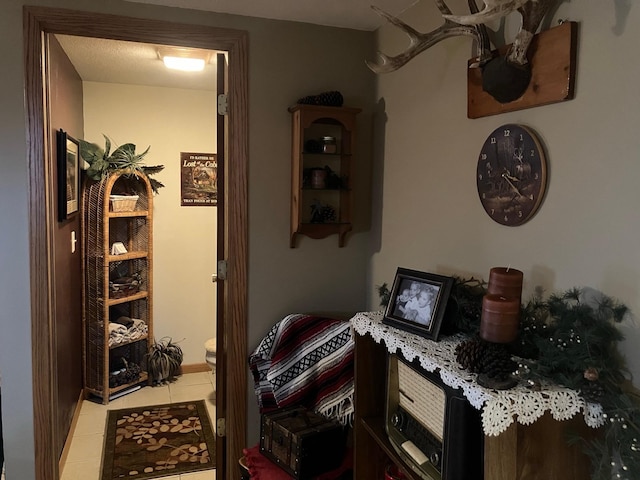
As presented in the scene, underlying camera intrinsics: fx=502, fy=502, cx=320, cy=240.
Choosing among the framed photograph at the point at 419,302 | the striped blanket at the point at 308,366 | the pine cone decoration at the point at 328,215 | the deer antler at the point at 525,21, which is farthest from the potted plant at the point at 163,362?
the deer antler at the point at 525,21

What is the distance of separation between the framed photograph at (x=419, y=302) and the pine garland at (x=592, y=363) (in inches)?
9.0

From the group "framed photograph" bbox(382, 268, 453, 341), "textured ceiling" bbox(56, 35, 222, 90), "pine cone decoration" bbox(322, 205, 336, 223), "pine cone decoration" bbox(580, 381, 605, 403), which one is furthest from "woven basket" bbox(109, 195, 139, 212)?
"pine cone decoration" bbox(580, 381, 605, 403)

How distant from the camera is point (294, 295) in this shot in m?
2.51

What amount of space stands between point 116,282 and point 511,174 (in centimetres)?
319

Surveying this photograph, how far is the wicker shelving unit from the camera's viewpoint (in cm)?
363

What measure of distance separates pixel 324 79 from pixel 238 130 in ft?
1.64

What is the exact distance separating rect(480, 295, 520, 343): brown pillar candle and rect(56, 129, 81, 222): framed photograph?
8.08 ft

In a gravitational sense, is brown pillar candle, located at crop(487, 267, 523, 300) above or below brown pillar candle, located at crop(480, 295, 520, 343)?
above

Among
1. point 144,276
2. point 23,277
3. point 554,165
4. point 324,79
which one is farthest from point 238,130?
point 144,276

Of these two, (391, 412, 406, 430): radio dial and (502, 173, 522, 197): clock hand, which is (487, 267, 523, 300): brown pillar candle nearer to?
(502, 173, 522, 197): clock hand

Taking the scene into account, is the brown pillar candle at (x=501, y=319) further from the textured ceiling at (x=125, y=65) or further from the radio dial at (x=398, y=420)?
the textured ceiling at (x=125, y=65)

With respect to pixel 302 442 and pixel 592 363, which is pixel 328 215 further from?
pixel 592 363

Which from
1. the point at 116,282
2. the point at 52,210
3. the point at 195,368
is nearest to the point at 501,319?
the point at 52,210

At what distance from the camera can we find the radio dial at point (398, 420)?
1.60m
